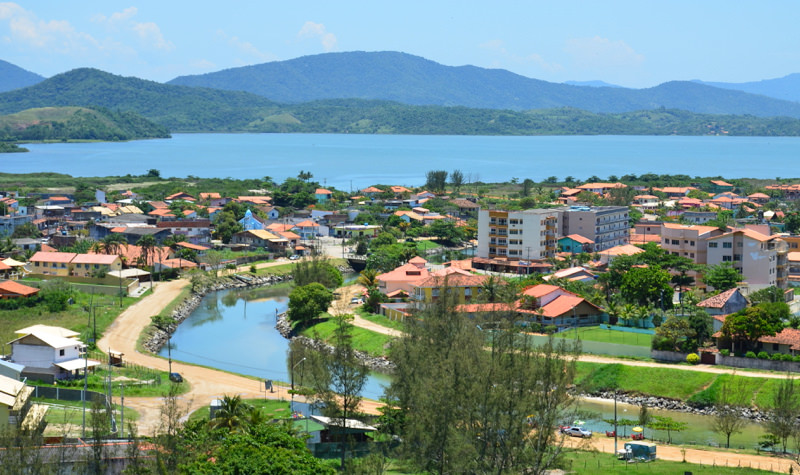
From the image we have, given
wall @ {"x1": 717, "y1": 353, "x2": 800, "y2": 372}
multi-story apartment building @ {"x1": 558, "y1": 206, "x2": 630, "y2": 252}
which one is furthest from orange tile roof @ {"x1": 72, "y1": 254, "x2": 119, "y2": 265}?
wall @ {"x1": 717, "y1": 353, "x2": 800, "y2": 372}

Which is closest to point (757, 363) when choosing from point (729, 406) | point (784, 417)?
point (729, 406)

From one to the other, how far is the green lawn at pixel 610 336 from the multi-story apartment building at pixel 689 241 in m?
12.0

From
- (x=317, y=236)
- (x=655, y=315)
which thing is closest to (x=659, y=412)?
(x=655, y=315)

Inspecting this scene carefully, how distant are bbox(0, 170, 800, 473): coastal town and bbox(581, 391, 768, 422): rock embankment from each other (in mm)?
45

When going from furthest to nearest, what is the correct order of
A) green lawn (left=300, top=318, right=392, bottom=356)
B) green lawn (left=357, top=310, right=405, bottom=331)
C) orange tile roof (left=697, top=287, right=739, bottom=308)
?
green lawn (left=357, top=310, right=405, bottom=331), green lawn (left=300, top=318, right=392, bottom=356), orange tile roof (left=697, top=287, right=739, bottom=308)

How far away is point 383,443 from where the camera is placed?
2041 centimetres

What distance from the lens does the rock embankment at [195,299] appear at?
34.5m

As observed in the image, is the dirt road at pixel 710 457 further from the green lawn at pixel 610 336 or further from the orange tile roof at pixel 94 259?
the orange tile roof at pixel 94 259

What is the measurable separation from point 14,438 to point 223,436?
4.19 metres

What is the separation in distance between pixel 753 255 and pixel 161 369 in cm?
2569

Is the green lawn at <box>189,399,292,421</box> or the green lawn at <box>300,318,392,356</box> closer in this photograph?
the green lawn at <box>189,399,292,421</box>

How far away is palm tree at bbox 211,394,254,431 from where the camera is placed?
19359 mm

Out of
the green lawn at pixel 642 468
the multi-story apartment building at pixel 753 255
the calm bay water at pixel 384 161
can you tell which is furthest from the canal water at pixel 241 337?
the calm bay water at pixel 384 161

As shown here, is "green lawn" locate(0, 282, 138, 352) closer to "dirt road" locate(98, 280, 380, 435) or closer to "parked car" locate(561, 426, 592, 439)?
"dirt road" locate(98, 280, 380, 435)
